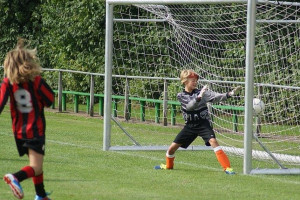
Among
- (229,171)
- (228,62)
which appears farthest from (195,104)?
(228,62)

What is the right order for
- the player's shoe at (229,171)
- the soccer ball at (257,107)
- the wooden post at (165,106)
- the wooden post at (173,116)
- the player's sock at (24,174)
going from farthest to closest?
the wooden post at (173,116) < the wooden post at (165,106) < the soccer ball at (257,107) < the player's shoe at (229,171) < the player's sock at (24,174)

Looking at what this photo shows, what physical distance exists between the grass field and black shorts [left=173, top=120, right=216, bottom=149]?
44cm

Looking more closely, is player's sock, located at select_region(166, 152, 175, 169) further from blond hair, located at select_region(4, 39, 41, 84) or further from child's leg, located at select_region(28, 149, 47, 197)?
blond hair, located at select_region(4, 39, 41, 84)

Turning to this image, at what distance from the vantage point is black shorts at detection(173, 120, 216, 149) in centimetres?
1241

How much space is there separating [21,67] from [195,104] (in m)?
3.86

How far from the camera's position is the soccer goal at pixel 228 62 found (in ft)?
46.4

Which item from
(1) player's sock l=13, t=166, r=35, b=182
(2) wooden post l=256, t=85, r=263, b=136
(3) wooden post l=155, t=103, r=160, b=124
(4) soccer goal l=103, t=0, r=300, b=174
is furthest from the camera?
(3) wooden post l=155, t=103, r=160, b=124

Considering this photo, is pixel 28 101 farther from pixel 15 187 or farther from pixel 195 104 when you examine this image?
pixel 195 104

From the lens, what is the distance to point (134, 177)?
11547mm

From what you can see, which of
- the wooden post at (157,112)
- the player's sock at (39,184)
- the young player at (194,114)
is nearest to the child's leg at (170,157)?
the young player at (194,114)

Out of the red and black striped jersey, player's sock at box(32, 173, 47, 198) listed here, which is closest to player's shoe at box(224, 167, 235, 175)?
player's sock at box(32, 173, 47, 198)

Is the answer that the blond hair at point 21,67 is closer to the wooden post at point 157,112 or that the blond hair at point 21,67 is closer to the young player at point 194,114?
the young player at point 194,114

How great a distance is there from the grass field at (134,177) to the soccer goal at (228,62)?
0.59 meters

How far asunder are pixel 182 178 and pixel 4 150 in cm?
391
